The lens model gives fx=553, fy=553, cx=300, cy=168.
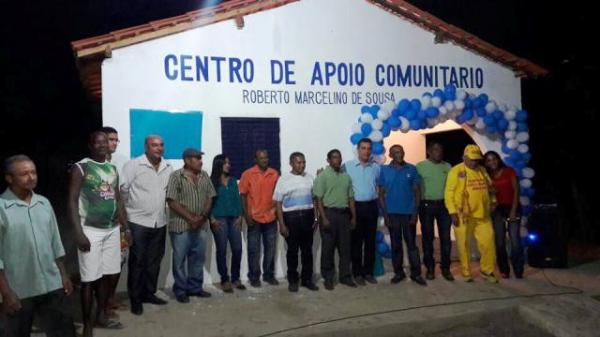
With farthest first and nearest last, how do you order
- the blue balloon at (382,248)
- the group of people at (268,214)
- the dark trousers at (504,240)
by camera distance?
the blue balloon at (382,248) → the dark trousers at (504,240) → the group of people at (268,214)

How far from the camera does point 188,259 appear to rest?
6648 millimetres

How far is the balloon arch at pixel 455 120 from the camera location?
26.4 ft

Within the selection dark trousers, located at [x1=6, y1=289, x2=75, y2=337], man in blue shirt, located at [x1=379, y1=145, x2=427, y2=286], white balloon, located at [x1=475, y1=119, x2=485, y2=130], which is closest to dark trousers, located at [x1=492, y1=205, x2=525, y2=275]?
man in blue shirt, located at [x1=379, y1=145, x2=427, y2=286]

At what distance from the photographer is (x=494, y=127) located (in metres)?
8.88

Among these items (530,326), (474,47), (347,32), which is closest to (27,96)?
(347,32)

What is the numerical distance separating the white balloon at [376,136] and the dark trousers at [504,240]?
74.8 inches

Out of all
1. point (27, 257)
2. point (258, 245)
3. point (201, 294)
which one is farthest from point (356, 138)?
point (27, 257)

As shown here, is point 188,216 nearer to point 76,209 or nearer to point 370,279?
point 76,209

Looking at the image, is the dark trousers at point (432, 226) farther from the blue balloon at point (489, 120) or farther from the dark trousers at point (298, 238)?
the blue balloon at point (489, 120)

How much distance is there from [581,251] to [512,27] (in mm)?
6770

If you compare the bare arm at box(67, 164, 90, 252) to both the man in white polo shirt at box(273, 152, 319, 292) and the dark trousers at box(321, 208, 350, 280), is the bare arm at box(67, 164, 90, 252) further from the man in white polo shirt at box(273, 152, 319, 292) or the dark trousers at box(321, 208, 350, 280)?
the dark trousers at box(321, 208, 350, 280)

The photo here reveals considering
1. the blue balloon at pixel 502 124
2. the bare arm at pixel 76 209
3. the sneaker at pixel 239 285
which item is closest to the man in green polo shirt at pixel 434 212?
the blue balloon at pixel 502 124

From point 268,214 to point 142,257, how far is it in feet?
5.76

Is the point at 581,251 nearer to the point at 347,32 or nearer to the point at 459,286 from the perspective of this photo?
the point at 459,286
